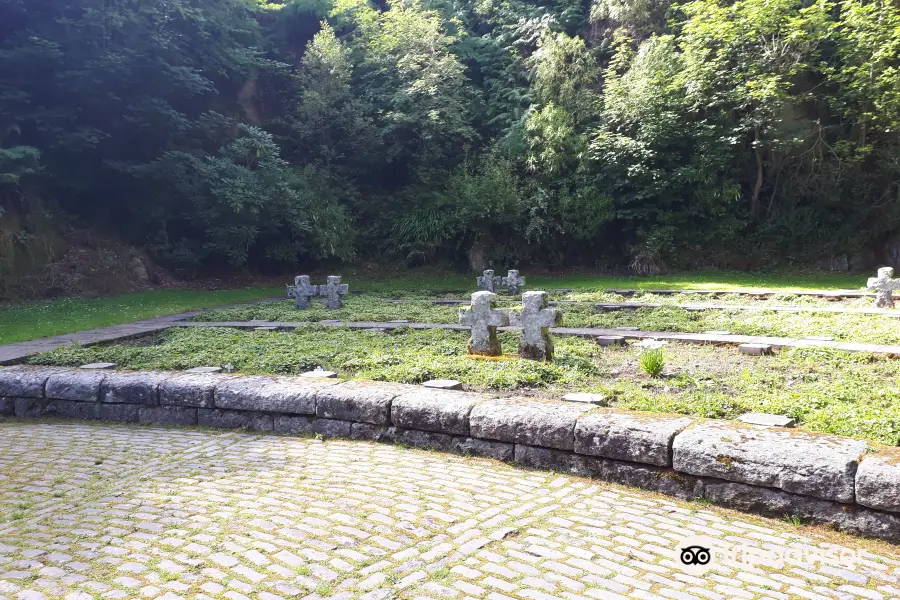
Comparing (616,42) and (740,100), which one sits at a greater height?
(616,42)

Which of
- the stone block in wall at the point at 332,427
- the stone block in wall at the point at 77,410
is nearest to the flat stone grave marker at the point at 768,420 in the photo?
the stone block in wall at the point at 332,427

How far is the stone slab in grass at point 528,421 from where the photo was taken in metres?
4.51

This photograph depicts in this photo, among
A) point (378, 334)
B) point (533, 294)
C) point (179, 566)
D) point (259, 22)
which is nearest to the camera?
point (179, 566)

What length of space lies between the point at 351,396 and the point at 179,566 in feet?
7.83

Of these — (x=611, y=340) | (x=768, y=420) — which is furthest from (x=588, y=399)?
(x=611, y=340)

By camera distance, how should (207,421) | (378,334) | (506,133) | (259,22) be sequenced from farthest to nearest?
1. (259,22)
2. (506,133)
3. (378,334)
4. (207,421)

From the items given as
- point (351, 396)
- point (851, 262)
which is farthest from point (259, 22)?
point (351, 396)

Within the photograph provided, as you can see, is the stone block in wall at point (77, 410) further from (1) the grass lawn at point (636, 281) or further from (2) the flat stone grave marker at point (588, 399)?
(1) the grass lawn at point (636, 281)

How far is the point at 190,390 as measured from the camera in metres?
6.23

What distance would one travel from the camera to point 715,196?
20.5 m

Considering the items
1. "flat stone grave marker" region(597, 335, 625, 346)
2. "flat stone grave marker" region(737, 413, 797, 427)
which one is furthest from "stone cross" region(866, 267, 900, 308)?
"flat stone grave marker" region(737, 413, 797, 427)

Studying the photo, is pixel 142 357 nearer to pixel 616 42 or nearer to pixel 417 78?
pixel 417 78

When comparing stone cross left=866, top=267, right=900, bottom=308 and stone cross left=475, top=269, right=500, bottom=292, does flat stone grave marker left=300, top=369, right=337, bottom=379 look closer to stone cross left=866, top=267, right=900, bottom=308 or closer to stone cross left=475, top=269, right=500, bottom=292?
stone cross left=475, top=269, right=500, bottom=292

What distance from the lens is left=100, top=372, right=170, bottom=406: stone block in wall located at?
640 cm
